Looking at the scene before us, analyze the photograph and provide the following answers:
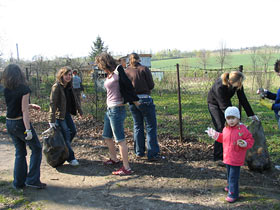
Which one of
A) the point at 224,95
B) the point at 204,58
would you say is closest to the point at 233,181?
the point at 224,95

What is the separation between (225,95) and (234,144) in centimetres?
110

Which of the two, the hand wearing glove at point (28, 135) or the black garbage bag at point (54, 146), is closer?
the hand wearing glove at point (28, 135)

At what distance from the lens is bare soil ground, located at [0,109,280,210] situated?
3.25m

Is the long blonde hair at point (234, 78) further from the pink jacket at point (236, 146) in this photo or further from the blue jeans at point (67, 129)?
the blue jeans at point (67, 129)

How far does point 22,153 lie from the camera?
3.54m

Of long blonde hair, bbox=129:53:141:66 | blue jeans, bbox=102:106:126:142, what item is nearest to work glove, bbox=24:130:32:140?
blue jeans, bbox=102:106:126:142

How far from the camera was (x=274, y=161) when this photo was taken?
177 inches

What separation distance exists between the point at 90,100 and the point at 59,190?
506 cm

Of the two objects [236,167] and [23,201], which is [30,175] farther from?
[236,167]

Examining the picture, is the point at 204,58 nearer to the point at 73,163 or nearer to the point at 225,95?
the point at 225,95

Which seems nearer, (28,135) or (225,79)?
(28,135)

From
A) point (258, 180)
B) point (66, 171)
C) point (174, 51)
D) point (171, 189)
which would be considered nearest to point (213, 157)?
point (258, 180)

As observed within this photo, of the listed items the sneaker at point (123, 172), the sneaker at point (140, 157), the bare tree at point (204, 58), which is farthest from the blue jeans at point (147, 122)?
the bare tree at point (204, 58)

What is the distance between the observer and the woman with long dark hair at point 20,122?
3297mm
